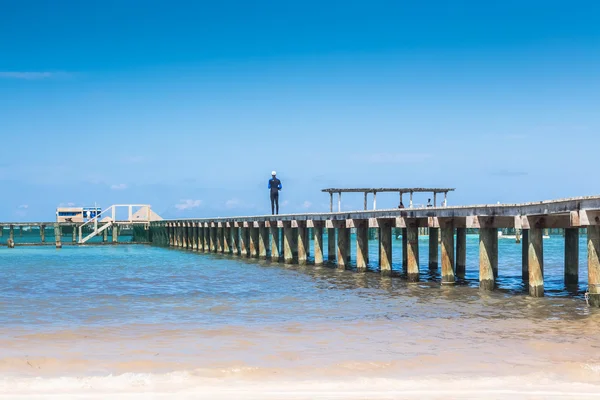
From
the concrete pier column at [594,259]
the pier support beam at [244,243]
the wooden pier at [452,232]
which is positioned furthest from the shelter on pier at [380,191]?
the concrete pier column at [594,259]

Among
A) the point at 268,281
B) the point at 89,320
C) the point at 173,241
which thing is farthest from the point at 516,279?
the point at 173,241

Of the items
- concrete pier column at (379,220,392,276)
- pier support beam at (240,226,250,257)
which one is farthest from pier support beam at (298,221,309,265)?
pier support beam at (240,226,250,257)

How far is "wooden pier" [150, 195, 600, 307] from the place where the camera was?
14687mm

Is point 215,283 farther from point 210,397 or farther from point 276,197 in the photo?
point 210,397

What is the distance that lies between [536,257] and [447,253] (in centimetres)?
356

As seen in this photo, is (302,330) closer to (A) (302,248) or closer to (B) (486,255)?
(B) (486,255)

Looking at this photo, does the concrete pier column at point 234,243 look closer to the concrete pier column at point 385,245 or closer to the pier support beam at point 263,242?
the pier support beam at point 263,242

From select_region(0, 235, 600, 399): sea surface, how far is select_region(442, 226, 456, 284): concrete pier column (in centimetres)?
32

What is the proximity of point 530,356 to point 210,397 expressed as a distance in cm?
470

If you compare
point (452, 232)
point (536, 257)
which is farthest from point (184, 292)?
A: point (536, 257)

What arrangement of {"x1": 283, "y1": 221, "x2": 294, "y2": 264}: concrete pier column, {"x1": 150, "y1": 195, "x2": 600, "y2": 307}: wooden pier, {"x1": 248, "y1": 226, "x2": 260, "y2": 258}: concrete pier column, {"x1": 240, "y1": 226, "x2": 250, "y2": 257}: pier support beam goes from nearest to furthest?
{"x1": 150, "y1": 195, "x2": 600, "y2": 307}: wooden pier
{"x1": 283, "y1": 221, "x2": 294, "y2": 264}: concrete pier column
{"x1": 248, "y1": 226, "x2": 260, "y2": 258}: concrete pier column
{"x1": 240, "y1": 226, "x2": 250, "y2": 257}: pier support beam

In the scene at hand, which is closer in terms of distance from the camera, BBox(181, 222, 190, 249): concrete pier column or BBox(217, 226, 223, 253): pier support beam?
BBox(217, 226, 223, 253): pier support beam

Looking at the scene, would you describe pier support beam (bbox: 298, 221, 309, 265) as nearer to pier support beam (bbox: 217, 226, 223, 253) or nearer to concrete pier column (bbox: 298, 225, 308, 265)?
Result: concrete pier column (bbox: 298, 225, 308, 265)

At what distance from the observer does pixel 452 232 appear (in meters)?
19.8
